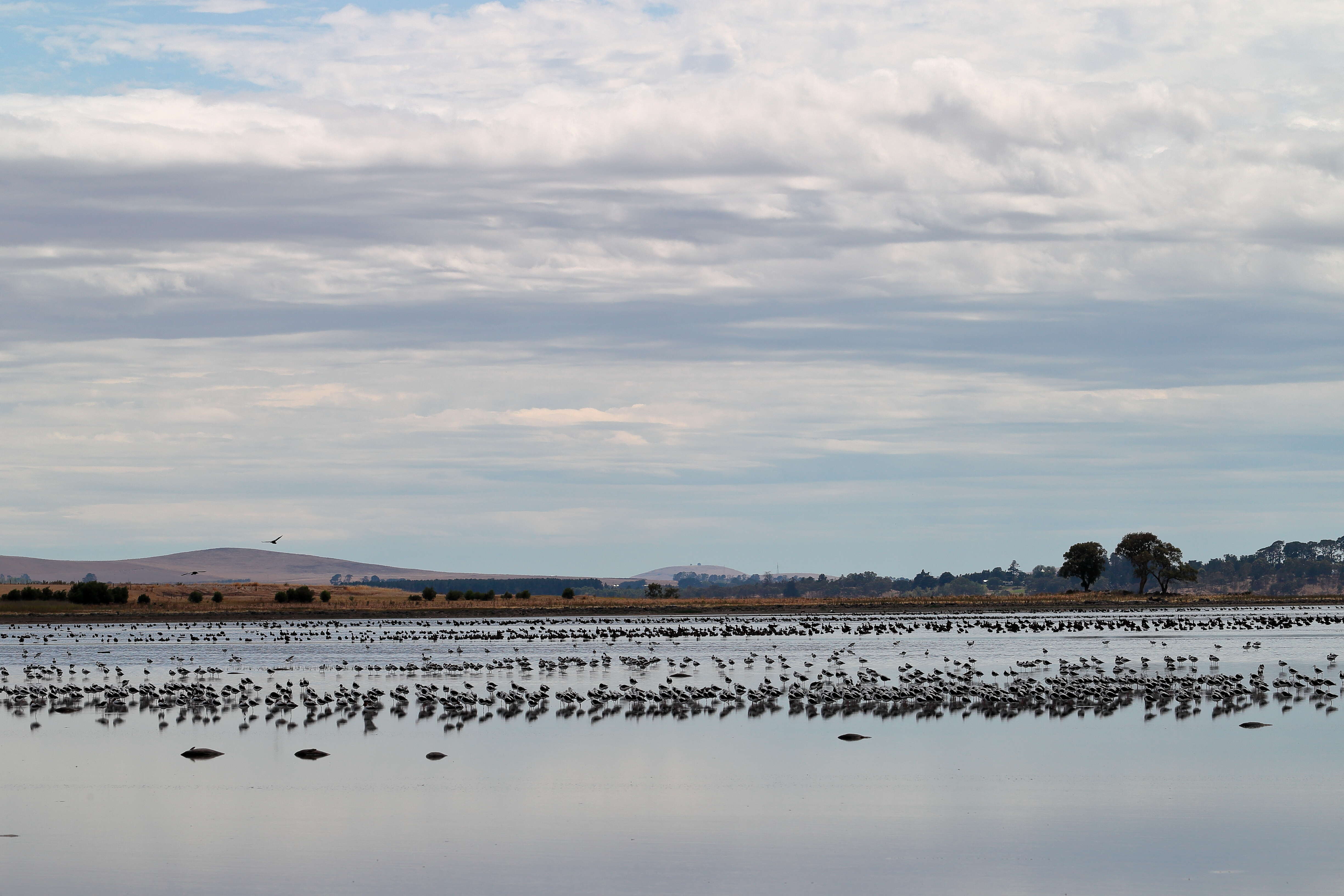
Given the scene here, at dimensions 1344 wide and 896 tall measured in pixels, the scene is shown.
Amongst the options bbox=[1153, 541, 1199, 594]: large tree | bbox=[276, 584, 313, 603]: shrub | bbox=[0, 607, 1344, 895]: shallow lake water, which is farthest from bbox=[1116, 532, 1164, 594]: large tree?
bbox=[0, 607, 1344, 895]: shallow lake water

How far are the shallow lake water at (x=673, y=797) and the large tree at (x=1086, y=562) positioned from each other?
135 m

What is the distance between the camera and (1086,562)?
183 meters

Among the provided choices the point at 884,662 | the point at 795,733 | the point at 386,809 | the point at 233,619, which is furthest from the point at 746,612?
the point at 386,809

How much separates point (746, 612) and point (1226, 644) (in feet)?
249

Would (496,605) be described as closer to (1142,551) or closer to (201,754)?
(1142,551)

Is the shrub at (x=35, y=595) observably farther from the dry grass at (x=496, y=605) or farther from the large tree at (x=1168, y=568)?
the large tree at (x=1168, y=568)

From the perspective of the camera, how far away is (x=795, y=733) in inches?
1379

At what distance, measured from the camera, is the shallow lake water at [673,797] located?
19578 millimetres

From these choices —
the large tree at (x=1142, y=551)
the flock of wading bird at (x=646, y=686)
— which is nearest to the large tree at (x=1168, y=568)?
the large tree at (x=1142, y=551)

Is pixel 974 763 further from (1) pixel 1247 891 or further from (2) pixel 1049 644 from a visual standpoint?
(2) pixel 1049 644

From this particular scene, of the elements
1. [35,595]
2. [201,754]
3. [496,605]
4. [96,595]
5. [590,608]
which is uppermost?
[96,595]

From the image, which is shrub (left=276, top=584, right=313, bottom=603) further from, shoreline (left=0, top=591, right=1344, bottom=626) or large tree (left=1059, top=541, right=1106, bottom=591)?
large tree (left=1059, top=541, right=1106, bottom=591)

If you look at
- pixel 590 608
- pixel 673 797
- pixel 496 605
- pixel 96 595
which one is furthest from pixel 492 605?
pixel 673 797

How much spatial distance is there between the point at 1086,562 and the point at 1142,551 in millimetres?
6942
